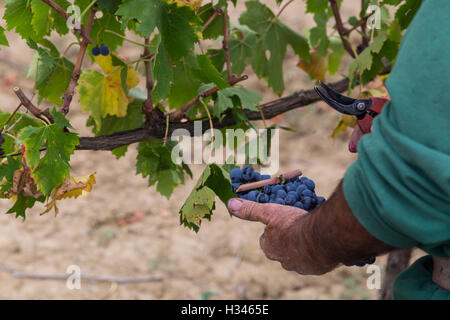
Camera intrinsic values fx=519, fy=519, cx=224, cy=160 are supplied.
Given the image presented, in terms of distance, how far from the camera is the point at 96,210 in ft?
12.0

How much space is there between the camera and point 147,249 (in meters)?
Answer: 3.34

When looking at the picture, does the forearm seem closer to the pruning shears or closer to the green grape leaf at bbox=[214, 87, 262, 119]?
the pruning shears

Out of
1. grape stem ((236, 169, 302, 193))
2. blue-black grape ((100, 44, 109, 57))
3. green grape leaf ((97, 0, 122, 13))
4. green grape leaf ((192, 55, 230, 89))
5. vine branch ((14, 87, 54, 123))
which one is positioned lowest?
grape stem ((236, 169, 302, 193))

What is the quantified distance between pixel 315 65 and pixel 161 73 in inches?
39.1

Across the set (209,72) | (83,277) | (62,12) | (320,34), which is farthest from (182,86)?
(83,277)

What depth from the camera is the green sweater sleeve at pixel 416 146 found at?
30.8 inches

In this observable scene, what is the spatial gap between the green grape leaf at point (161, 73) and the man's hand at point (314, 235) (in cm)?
37

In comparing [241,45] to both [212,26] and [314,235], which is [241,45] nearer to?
[212,26]

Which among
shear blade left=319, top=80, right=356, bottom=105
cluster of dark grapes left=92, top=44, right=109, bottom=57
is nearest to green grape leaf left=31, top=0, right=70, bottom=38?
cluster of dark grapes left=92, top=44, right=109, bottom=57

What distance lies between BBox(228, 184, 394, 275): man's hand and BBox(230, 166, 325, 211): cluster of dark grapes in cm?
4

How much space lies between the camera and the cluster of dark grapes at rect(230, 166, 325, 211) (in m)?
1.15

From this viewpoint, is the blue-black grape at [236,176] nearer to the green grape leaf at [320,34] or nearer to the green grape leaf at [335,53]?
the green grape leaf at [320,34]
